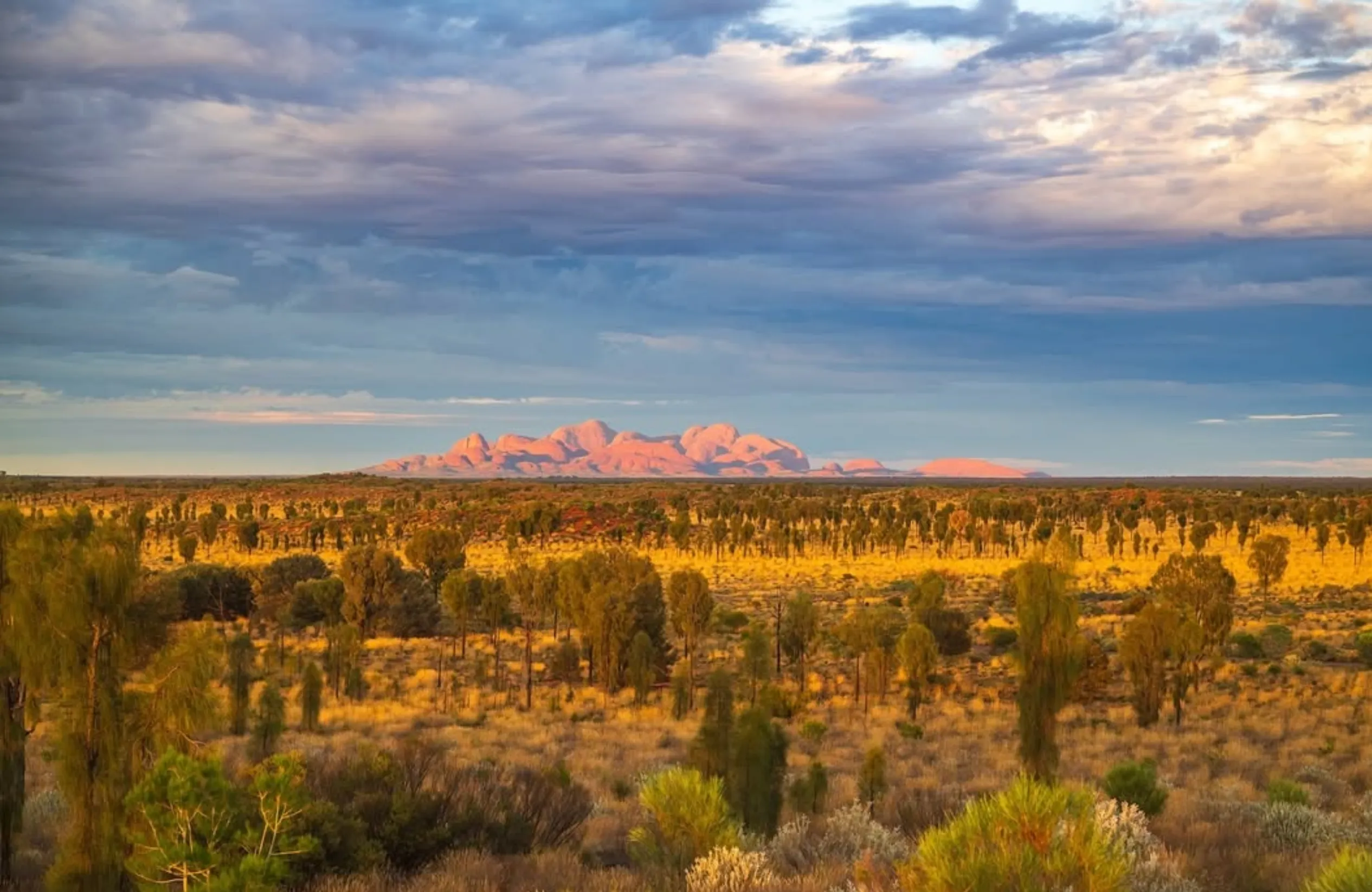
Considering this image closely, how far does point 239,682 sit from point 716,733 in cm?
1512

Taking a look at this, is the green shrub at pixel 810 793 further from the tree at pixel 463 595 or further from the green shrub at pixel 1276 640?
the green shrub at pixel 1276 640

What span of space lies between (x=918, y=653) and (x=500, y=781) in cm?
1857

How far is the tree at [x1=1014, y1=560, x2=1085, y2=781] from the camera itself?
1480 centimetres

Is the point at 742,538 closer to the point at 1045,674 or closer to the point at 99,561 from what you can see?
the point at 1045,674

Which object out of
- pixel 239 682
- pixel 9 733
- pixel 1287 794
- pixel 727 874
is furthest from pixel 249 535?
pixel 727 874

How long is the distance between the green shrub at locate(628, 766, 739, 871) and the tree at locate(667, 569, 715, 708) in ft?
81.0

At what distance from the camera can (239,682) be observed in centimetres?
2530

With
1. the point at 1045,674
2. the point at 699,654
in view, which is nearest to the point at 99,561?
the point at 1045,674

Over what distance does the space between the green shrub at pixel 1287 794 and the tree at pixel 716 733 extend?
723cm

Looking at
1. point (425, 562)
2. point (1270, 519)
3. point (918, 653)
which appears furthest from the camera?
point (1270, 519)

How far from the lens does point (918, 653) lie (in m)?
29.3

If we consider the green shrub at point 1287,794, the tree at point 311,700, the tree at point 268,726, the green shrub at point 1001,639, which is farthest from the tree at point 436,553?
the green shrub at point 1287,794

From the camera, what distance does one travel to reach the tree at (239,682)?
24.3 meters

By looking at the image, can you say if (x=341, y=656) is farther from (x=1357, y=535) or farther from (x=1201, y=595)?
(x=1357, y=535)
